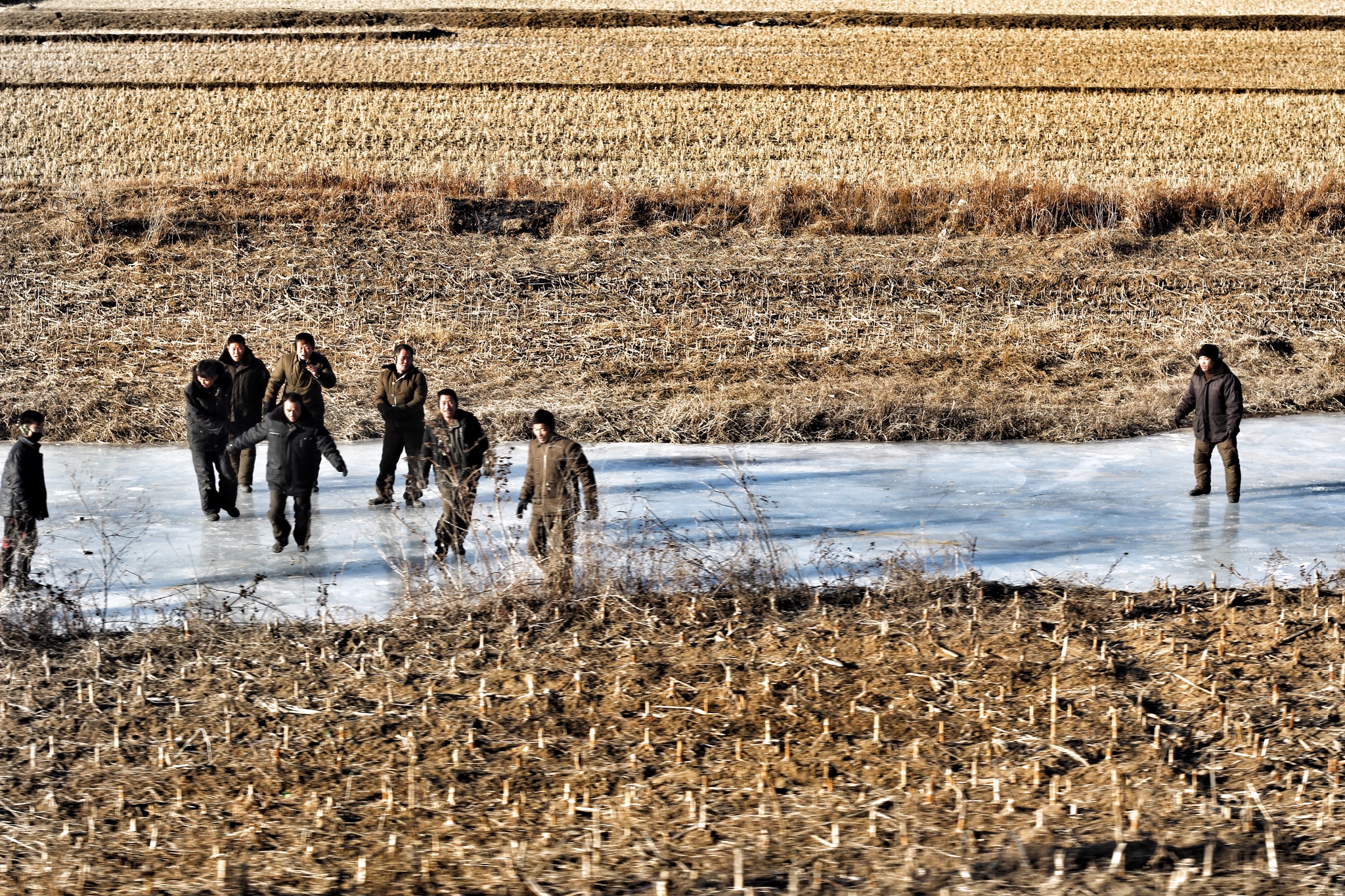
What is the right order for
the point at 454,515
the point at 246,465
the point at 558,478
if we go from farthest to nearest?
the point at 246,465
the point at 454,515
the point at 558,478

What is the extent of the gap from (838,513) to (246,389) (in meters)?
5.09

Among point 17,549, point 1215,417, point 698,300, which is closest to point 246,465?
point 17,549

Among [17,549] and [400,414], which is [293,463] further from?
[17,549]

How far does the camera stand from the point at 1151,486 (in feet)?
39.4

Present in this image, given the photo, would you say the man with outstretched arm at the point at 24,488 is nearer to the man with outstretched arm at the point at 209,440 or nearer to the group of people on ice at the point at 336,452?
the group of people on ice at the point at 336,452

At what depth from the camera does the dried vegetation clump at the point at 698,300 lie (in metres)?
15.1

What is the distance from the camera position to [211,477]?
1091cm

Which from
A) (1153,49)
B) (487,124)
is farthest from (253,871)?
(1153,49)

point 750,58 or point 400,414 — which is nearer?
point 400,414

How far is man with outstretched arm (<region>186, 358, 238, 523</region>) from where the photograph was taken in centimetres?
1084

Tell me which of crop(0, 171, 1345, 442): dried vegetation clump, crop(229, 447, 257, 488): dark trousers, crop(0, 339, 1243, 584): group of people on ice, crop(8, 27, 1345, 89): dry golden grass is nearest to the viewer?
crop(0, 339, 1243, 584): group of people on ice

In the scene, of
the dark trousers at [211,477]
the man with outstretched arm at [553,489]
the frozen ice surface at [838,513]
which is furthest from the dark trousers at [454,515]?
the dark trousers at [211,477]

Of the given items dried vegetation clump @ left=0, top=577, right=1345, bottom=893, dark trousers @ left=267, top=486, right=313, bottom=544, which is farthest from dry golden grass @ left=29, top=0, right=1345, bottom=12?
dried vegetation clump @ left=0, top=577, right=1345, bottom=893

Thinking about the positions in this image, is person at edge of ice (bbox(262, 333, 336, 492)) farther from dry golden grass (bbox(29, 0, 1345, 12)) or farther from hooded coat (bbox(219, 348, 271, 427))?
dry golden grass (bbox(29, 0, 1345, 12))
